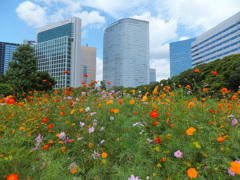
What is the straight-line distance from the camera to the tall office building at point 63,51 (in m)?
79.8

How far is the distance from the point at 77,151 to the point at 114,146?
450 mm

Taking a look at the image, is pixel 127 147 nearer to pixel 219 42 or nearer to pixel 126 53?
pixel 219 42

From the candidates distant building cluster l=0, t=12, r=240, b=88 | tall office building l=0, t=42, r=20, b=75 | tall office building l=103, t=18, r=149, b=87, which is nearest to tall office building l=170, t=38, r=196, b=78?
distant building cluster l=0, t=12, r=240, b=88

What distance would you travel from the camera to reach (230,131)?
210 centimetres

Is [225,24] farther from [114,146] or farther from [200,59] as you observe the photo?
[114,146]

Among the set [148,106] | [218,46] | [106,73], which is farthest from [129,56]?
[148,106]

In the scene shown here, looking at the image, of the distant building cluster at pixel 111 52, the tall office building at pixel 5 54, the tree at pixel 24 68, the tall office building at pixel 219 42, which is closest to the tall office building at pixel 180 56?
the distant building cluster at pixel 111 52

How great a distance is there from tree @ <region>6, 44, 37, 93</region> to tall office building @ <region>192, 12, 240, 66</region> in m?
56.0

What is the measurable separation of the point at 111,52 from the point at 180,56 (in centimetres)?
5175

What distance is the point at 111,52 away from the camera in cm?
14650

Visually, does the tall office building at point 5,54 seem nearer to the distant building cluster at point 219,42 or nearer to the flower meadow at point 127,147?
the distant building cluster at point 219,42

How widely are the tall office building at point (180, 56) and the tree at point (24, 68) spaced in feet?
392

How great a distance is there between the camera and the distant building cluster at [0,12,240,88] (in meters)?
81.3

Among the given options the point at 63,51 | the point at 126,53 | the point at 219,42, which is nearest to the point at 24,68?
the point at 63,51
